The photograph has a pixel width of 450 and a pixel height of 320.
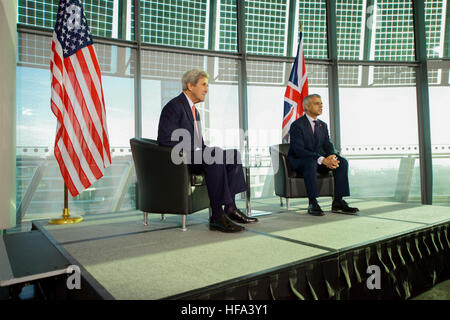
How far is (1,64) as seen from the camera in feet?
8.68

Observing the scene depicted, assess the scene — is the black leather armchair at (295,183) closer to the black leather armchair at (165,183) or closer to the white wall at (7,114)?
the black leather armchair at (165,183)

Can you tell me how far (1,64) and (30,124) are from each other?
1.02 meters

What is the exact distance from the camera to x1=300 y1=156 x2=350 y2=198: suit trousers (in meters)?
2.77

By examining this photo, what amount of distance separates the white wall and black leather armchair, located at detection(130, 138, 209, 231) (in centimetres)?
135

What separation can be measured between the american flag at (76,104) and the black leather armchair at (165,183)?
2.22 feet

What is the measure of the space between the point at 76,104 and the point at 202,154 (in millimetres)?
1395

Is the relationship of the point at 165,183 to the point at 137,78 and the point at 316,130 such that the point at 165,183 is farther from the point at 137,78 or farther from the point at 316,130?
the point at 137,78

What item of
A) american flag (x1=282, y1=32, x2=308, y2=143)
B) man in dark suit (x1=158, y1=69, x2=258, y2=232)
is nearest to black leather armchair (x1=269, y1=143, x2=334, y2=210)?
man in dark suit (x1=158, y1=69, x2=258, y2=232)

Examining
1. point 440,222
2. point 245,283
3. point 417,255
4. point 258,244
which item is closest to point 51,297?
point 245,283

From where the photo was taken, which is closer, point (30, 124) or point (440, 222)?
point (440, 222)

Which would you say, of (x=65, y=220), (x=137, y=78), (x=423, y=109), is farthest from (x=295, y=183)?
(x=423, y=109)

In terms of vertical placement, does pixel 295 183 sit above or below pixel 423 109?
below

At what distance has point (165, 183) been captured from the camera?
6.93 ft
